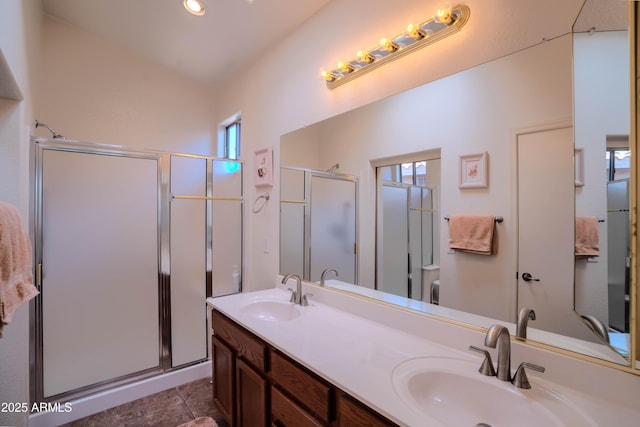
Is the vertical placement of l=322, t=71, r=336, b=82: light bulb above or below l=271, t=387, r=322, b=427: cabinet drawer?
above

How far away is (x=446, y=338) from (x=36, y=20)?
3.21 metres

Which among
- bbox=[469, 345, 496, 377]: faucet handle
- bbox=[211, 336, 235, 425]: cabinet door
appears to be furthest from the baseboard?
bbox=[469, 345, 496, 377]: faucet handle

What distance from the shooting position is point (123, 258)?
2.23 metres

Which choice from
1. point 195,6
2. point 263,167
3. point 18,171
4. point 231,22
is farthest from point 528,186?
point 18,171

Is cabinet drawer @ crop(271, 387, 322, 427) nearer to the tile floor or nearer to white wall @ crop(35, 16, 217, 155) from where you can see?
the tile floor

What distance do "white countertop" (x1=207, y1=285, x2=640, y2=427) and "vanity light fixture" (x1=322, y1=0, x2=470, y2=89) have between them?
1245mm

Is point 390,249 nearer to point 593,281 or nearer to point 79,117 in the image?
point 593,281

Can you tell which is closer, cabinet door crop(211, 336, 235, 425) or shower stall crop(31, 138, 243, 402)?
cabinet door crop(211, 336, 235, 425)

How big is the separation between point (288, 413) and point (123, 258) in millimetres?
1816

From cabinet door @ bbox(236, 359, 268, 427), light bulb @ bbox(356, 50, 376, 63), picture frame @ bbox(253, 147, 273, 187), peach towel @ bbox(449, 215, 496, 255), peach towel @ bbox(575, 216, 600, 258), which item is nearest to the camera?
peach towel @ bbox(575, 216, 600, 258)

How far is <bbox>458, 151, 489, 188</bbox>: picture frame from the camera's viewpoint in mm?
1158

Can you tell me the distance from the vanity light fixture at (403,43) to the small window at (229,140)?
1.64 m

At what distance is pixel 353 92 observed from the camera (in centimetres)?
166

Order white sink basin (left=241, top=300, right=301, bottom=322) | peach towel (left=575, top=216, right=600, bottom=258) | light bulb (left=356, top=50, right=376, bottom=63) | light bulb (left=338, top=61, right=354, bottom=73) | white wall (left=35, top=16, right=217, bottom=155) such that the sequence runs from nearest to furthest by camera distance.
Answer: peach towel (left=575, top=216, right=600, bottom=258) → light bulb (left=356, top=50, right=376, bottom=63) → light bulb (left=338, top=61, right=354, bottom=73) → white sink basin (left=241, top=300, right=301, bottom=322) → white wall (left=35, top=16, right=217, bottom=155)
